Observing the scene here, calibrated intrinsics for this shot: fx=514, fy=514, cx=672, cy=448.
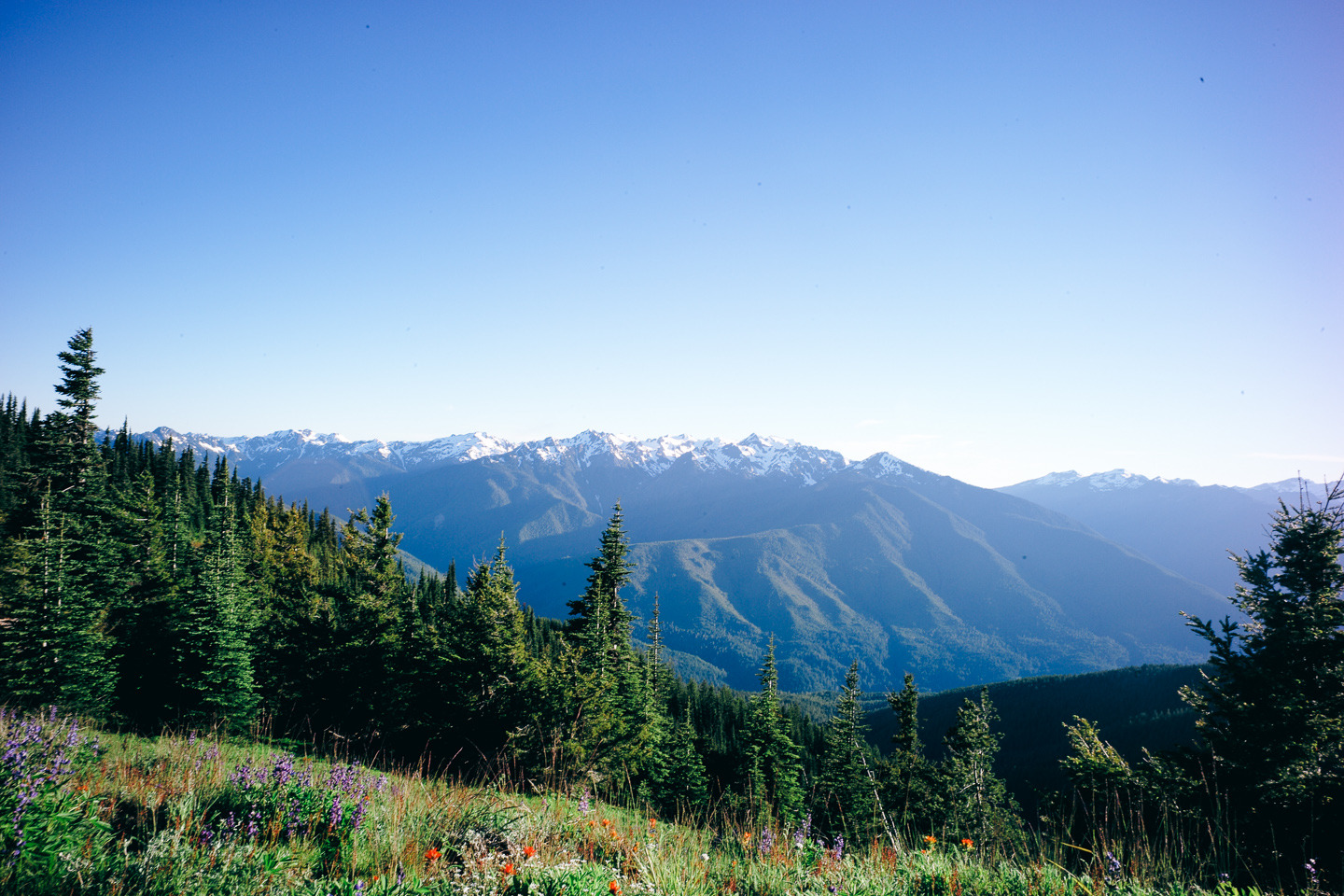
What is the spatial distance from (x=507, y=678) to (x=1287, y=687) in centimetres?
2236

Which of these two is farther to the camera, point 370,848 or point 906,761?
point 906,761

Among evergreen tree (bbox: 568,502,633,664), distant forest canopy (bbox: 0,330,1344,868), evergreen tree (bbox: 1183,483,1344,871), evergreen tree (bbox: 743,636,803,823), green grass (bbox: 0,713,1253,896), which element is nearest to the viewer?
green grass (bbox: 0,713,1253,896)

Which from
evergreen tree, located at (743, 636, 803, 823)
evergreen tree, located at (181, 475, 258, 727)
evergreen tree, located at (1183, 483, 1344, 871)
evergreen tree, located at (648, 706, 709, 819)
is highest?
evergreen tree, located at (1183, 483, 1344, 871)

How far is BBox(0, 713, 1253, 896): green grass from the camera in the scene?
3.41 m

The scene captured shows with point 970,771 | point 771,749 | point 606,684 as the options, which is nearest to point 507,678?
point 606,684

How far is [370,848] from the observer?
409 cm

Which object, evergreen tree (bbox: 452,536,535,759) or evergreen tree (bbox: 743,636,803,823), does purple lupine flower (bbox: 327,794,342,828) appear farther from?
evergreen tree (bbox: 743,636,803,823)

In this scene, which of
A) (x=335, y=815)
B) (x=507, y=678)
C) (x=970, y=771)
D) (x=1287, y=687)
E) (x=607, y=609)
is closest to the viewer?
(x=335, y=815)

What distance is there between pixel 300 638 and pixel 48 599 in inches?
399

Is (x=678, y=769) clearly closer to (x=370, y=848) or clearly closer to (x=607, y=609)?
(x=607, y=609)

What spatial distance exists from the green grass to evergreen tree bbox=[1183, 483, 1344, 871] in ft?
25.8

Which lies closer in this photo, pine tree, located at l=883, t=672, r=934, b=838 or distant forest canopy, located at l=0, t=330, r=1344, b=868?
distant forest canopy, located at l=0, t=330, r=1344, b=868

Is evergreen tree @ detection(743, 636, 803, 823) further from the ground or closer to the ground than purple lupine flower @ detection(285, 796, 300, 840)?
closer to the ground

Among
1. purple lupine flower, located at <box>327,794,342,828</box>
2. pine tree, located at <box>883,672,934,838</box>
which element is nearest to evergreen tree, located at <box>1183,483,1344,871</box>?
purple lupine flower, located at <box>327,794,342,828</box>
